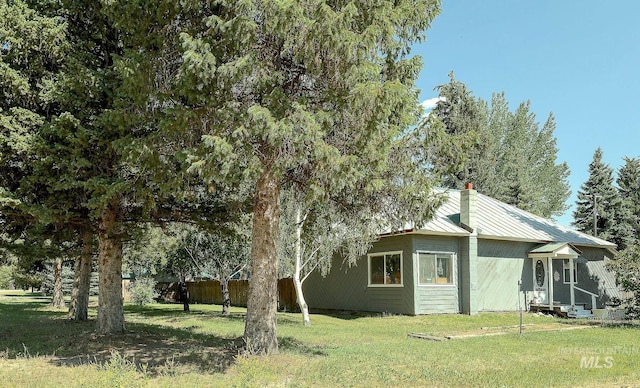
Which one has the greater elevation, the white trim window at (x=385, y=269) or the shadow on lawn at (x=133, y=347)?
the white trim window at (x=385, y=269)

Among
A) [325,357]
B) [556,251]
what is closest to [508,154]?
[556,251]

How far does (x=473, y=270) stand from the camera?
19.1 metres

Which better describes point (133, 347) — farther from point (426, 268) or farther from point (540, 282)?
point (540, 282)

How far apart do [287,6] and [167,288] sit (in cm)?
2984

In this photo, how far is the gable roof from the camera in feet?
63.1

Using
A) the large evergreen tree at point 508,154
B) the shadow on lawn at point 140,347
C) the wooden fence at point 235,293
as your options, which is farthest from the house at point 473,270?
the large evergreen tree at point 508,154

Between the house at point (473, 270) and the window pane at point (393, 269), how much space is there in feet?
0.12

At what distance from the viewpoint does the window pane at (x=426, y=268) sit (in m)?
18.6

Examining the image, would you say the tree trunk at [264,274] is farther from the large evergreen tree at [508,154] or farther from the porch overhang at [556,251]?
the large evergreen tree at [508,154]

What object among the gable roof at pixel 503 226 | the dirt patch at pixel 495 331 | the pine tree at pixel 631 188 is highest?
the pine tree at pixel 631 188

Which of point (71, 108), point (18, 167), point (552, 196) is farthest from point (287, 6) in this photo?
point (552, 196)

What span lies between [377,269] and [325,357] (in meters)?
11.0

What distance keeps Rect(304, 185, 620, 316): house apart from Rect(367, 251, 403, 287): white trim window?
37 mm

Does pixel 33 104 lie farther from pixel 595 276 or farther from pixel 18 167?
pixel 595 276
